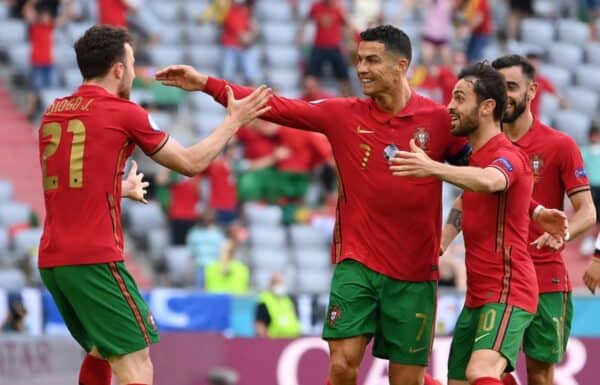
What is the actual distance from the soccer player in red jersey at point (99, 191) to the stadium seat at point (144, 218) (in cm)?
991

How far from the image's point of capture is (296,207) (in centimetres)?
2114

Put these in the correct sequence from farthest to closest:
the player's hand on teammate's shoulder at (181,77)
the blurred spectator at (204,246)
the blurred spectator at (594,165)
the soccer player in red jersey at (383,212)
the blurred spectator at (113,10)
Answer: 1. the blurred spectator at (113,10)
2. the blurred spectator at (594,165)
3. the blurred spectator at (204,246)
4. the soccer player in red jersey at (383,212)
5. the player's hand on teammate's shoulder at (181,77)

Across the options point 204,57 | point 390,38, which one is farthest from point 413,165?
point 204,57

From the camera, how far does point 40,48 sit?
21.5 metres

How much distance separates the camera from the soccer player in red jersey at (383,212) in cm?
1112

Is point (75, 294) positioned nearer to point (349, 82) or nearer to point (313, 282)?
point (313, 282)

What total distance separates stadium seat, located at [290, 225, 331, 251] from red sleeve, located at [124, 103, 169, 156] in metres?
10.4

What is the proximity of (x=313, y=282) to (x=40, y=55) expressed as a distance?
445 cm

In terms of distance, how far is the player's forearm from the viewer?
10.5 m

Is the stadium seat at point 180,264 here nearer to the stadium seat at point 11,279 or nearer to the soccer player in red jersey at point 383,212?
the stadium seat at point 11,279

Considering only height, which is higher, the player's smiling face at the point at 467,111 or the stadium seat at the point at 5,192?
the player's smiling face at the point at 467,111

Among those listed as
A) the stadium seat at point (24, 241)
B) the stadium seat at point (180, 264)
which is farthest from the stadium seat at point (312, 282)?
the stadium seat at point (24, 241)

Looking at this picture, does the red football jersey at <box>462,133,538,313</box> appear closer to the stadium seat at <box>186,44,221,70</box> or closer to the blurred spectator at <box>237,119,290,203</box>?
the blurred spectator at <box>237,119,290,203</box>

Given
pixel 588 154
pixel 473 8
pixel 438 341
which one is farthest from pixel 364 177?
pixel 473 8
